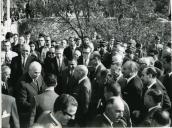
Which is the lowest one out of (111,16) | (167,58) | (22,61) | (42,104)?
(42,104)

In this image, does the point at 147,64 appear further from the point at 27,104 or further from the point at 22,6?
the point at 22,6

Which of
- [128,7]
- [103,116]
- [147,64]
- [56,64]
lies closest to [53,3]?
[128,7]

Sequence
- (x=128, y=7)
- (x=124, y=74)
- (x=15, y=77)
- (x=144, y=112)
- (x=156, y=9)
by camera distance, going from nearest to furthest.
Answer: (x=144, y=112)
(x=124, y=74)
(x=15, y=77)
(x=128, y=7)
(x=156, y=9)

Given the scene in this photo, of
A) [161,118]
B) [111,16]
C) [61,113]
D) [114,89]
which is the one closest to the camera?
[161,118]

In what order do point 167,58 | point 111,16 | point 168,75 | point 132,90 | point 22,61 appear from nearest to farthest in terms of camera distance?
point 132,90
point 168,75
point 167,58
point 22,61
point 111,16

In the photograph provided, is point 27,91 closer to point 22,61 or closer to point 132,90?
point 132,90

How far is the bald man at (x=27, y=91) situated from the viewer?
4.98 m

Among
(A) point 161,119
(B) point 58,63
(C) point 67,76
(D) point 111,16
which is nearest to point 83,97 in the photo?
(C) point 67,76

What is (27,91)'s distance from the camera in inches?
199

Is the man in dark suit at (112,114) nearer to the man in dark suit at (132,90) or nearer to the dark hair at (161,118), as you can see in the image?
the dark hair at (161,118)

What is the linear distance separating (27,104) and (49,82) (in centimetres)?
60

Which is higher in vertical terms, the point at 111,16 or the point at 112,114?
the point at 111,16

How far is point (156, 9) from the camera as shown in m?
15.8

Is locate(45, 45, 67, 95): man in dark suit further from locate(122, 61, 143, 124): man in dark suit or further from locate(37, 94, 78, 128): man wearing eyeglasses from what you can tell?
locate(37, 94, 78, 128): man wearing eyeglasses
